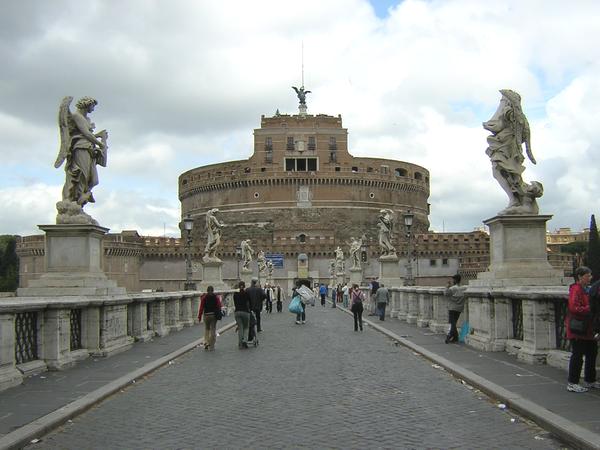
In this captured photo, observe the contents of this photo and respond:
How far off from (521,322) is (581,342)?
3.37 m

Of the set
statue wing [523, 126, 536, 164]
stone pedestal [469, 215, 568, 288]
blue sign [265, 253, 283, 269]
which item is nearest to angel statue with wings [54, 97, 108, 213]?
stone pedestal [469, 215, 568, 288]

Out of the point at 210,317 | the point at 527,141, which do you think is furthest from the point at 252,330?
the point at 527,141

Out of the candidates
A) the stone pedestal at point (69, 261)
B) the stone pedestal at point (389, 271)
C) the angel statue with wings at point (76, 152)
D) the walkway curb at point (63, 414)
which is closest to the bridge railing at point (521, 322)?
the walkway curb at point (63, 414)

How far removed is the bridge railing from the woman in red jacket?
3.92 ft

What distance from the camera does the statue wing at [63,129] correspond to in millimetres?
11914

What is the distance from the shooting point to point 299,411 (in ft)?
23.7

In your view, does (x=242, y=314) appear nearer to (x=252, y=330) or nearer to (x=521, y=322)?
(x=252, y=330)

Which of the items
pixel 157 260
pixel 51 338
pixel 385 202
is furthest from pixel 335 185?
pixel 51 338

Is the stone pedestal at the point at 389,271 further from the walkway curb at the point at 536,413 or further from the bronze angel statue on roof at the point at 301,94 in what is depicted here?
the bronze angel statue on roof at the point at 301,94

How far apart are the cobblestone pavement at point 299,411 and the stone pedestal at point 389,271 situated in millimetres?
16217

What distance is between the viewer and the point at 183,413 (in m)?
7.23

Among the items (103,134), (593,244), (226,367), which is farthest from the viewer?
(593,244)

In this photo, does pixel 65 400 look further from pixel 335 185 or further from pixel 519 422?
pixel 335 185

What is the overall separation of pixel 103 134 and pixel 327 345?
5.96 metres
